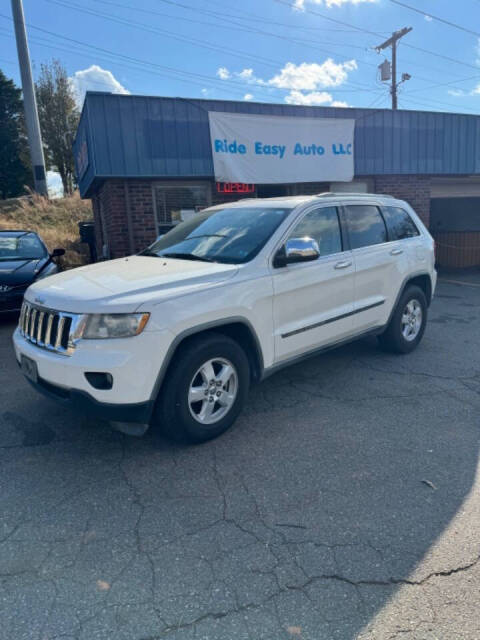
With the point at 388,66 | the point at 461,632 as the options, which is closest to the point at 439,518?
the point at 461,632

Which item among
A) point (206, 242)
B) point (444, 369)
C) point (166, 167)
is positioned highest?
point (166, 167)

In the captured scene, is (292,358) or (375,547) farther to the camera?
(292,358)

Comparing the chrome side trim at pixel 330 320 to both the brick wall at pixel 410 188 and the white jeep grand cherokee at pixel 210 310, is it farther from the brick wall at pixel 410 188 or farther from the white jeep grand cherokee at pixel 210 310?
the brick wall at pixel 410 188

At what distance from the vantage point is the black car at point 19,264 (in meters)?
7.14

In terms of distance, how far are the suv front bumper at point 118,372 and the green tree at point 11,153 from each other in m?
33.9

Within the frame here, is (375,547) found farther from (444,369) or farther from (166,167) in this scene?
(166,167)

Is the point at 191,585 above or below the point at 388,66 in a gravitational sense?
below

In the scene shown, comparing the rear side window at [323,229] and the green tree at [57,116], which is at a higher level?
the green tree at [57,116]

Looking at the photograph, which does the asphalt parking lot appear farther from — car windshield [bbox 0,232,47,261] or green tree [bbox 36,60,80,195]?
green tree [bbox 36,60,80,195]

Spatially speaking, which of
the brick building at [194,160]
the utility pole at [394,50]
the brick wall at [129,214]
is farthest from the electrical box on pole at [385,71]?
the brick wall at [129,214]

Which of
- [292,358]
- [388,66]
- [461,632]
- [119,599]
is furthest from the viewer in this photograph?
[388,66]

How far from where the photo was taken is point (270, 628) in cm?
192

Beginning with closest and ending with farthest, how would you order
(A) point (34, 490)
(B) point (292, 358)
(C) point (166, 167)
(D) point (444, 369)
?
1. (A) point (34, 490)
2. (B) point (292, 358)
3. (D) point (444, 369)
4. (C) point (166, 167)

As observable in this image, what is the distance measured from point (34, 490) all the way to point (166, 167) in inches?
294
